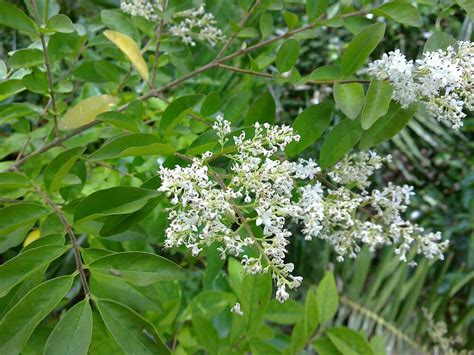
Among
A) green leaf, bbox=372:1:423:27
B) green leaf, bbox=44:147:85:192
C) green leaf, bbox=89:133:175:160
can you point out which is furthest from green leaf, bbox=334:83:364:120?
green leaf, bbox=44:147:85:192

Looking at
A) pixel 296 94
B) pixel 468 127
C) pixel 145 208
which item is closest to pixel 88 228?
pixel 145 208

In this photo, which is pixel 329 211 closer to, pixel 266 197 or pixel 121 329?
pixel 266 197

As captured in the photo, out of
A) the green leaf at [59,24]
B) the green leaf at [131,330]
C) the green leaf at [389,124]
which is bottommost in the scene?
the green leaf at [131,330]

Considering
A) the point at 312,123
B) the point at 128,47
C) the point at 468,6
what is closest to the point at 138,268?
the point at 312,123

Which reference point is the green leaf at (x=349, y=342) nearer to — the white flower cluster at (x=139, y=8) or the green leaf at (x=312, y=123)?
the green leaf at (x=312, y=123)

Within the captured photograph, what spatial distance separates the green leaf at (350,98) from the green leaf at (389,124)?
0.05m

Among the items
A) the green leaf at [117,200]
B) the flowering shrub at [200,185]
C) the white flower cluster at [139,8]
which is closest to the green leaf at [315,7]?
the flowering shrub at [200,185]

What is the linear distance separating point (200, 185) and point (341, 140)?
24 centimetres

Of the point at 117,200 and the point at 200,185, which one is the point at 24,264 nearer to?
the point at 117,200

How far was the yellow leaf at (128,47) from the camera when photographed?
0.84 metres

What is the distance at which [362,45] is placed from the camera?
69 centimetres

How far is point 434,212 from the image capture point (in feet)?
6.91

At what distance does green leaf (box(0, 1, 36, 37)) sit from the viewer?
753mm

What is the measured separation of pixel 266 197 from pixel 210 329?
17.6 inches
